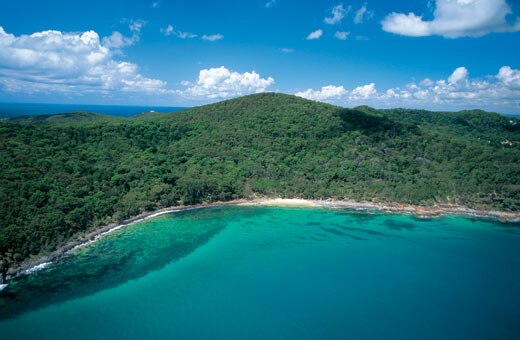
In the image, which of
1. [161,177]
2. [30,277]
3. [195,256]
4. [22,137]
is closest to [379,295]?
[195,256]

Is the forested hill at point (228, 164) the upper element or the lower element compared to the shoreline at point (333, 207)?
upper

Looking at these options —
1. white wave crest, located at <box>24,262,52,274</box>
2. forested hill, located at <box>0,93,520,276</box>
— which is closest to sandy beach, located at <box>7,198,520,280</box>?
forested hill, located at <box>0,93,520,276</box>

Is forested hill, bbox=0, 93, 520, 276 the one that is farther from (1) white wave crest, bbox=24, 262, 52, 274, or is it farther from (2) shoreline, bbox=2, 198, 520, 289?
(1) white wave crest, bbox=24, 262, 52, 274

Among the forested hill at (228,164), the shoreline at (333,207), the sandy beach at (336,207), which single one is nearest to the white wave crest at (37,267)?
the forested hill at (228,164)

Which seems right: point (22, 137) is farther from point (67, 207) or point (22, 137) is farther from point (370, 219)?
point (370, 219)

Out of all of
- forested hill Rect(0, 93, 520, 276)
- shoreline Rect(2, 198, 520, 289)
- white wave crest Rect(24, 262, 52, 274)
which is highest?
forested hill Rect(0, 93, 520, 276)

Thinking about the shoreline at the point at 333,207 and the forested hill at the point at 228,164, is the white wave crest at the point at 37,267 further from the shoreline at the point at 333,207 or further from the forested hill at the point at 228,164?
the shoreline at the point at 333,207

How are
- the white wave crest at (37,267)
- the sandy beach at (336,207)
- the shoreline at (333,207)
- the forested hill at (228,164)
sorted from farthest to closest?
the sandy beach at (336,207) → the shoreline at (333,207) → the forested hill at (228,164) → the white wave crest at (37,267)

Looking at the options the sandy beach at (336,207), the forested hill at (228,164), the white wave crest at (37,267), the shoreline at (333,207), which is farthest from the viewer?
the sandy beach at (336,207)

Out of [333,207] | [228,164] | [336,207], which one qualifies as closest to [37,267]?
[228,164]
